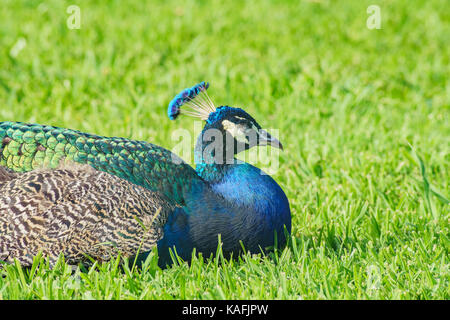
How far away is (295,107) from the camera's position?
19.6 ft

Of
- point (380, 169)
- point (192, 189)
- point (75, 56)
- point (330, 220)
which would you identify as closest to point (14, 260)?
point (192, 189)

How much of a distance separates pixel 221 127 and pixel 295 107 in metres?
2.22

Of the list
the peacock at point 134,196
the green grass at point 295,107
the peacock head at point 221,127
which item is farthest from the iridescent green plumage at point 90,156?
the green grass at point 295,107

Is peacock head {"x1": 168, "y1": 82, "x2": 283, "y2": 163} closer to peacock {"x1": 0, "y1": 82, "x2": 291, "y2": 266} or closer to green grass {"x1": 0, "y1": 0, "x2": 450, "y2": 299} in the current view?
peacock {"x1": 0, "y1": 82, "x2": 291, "y2": 266}

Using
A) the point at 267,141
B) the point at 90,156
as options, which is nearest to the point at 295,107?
the point at 267,141

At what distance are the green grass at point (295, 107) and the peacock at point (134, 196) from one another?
13cm

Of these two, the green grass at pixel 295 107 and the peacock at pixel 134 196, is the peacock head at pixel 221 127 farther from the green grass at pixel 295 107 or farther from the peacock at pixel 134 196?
the green grass at pixel 295 107

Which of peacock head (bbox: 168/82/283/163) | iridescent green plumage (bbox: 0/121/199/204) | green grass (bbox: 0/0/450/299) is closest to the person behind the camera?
green grass (bbox: 0/0/450/299)

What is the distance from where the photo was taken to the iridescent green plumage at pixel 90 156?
356cm

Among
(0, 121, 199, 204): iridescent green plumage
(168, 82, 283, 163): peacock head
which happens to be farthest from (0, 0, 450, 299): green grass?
(168, 82, 283, 163): peacock head

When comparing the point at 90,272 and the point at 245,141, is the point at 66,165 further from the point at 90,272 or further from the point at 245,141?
the point at 245,141

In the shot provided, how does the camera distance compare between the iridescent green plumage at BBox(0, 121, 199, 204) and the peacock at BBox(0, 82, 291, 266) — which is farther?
the iridescent green plumage at BBox(0, 121, 199, 204)

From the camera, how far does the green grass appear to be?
130 inches

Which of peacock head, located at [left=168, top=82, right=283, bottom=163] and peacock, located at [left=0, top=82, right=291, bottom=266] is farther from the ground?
peacock head, located at [left=168, top=82, right=283, bottom=163]
